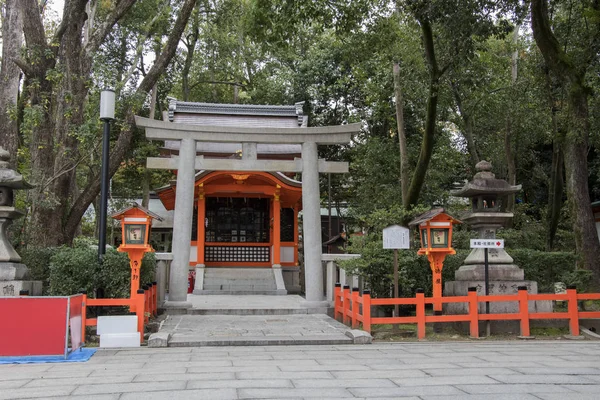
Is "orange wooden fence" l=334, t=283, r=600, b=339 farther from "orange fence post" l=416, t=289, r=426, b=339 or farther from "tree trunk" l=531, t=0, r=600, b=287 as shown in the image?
"tree trunk" l=531, t=0, r=600, b=287

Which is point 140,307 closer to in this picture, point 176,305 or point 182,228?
point 176,305

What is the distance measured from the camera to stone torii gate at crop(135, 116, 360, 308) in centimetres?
1253

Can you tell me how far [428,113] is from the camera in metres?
13.1

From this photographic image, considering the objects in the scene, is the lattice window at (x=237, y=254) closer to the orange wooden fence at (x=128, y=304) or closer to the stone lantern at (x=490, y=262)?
the stone lantern at (x=490, y=262)

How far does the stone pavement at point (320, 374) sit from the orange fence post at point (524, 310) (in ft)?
3.80

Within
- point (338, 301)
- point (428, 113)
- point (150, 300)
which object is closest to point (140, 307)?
point (150, 300)

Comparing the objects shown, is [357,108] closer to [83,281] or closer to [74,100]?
[74,100]

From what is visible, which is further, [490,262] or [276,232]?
[276,232]

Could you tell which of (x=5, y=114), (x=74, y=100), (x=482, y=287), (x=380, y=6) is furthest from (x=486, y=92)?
(x=5, y=114)

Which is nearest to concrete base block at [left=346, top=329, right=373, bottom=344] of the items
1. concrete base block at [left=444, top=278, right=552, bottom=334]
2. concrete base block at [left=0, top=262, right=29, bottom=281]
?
concrete base block at [left=444, top=278, right=552, bottom=334]

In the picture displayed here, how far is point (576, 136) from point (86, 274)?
34.5 ft

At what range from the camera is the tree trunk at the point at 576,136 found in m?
11.9

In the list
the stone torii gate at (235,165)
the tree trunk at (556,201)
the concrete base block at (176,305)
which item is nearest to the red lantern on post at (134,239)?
the concrete base block at (176,305)

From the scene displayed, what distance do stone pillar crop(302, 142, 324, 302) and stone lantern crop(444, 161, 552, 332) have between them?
125 inches
